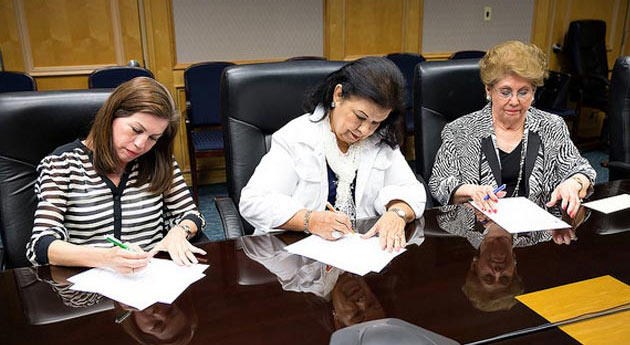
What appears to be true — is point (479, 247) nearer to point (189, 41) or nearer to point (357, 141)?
point (357, 141)

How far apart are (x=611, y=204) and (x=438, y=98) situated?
717mm

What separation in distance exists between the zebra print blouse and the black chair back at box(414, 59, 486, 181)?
10cm

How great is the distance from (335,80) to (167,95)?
506mm

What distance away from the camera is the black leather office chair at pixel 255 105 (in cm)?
169

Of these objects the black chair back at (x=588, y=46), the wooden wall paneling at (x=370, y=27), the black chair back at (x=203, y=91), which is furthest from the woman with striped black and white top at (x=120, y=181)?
the black chair back at (x=588, y=46)

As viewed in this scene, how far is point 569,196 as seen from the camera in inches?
60.9

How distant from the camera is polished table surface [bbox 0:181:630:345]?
90cm

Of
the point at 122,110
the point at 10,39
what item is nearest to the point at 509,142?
the point at 122,110

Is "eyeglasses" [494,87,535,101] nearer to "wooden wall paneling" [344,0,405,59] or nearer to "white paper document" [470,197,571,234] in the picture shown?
"white paper document" [470,197,571,234]

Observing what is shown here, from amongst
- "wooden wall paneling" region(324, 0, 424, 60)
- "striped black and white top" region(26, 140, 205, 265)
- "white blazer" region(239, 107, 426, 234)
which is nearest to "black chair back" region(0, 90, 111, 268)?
"striped black and white top" region(26, 140, 205, 265)

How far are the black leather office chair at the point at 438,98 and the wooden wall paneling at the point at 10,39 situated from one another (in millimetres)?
2744

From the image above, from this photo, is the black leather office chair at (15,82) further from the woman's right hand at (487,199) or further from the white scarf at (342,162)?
the woman's right hand at (487,199)

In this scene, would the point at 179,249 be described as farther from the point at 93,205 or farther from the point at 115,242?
the point at 93,205

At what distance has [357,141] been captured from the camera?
5.20 feet
